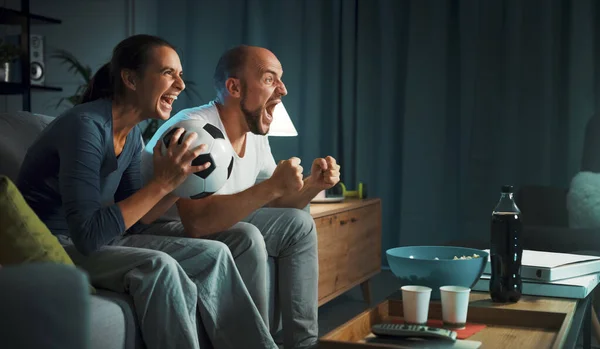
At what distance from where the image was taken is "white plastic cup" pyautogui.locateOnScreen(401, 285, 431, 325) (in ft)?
4.80

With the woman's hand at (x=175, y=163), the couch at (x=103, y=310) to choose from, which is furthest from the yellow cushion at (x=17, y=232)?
the woman's hand at (x=175, y=163)

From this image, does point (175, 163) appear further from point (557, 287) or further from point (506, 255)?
point (557, 287)

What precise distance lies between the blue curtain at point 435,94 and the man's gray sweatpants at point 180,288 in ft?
8.50

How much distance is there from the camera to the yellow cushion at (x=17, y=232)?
4.58 feet

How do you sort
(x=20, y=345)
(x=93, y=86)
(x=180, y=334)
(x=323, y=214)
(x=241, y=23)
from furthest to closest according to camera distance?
1. (x=241, y=23)
2. (x=323, y=214)
3. (x=93, y=86)
4. (x=180, y=334)
5. (x=20, y=345)

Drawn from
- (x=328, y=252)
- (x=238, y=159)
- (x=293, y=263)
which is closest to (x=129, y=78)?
(x=238, y=159)

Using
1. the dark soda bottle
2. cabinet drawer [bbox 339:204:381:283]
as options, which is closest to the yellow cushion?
the dark soda bottle


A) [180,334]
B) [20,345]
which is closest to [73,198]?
[180,334]

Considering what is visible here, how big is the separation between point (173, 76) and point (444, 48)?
257 centimetres

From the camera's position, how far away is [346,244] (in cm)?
317

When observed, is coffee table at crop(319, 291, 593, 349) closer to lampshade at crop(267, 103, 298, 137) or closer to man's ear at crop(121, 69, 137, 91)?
man's ear at crop(121, 69, 137, 91)

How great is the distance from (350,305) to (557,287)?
6.09 ft

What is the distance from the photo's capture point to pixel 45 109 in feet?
16.1

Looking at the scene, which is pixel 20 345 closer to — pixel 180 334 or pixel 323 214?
pixel 180 334
